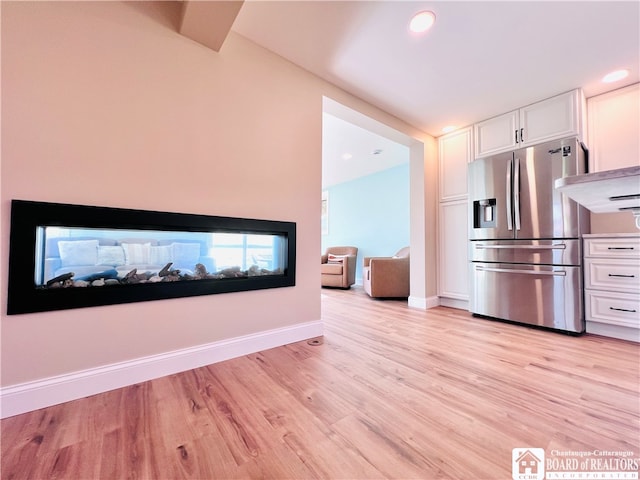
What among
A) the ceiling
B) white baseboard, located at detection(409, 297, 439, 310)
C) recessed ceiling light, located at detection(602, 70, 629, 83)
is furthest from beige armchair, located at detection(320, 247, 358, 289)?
recessed ceiling light, located at detection(602, 70, 629, 83)

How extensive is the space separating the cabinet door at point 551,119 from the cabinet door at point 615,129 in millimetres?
358

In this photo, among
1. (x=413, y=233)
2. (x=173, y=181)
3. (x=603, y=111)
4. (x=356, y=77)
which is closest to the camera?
(x=173, y=181)

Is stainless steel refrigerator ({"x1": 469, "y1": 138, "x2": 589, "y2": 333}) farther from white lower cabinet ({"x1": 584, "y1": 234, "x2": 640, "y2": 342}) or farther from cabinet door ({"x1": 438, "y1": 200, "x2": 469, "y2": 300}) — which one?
cabinet door ({"x1": 438, "y1": 200, "x2": 469, "y2": 300})

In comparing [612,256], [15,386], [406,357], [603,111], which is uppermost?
[603,111]

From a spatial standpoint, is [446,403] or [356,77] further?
[356,77]

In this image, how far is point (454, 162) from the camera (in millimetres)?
3277

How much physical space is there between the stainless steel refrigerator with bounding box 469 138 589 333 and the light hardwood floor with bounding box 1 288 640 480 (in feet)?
2.00

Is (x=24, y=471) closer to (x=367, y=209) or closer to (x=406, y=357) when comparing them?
(x=406, y=357)

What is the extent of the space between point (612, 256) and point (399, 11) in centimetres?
251

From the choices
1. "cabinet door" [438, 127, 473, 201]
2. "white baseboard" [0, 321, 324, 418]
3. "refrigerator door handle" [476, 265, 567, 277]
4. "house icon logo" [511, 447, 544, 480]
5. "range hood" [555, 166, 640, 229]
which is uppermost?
"cabinet door" [438, 127, 473, 201]

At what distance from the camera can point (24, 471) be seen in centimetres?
83

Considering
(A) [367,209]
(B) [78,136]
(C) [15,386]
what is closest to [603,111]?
(A) [367,209]

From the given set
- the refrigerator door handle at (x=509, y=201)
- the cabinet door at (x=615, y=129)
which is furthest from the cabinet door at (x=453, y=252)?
the cabinet door at (x=615, y=129)

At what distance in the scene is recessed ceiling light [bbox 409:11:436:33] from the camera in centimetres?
165
